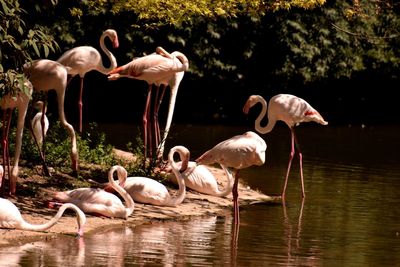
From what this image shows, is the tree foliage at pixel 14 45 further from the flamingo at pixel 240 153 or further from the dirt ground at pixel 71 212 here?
the flamingo at pixel 240 153

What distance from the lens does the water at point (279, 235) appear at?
8812 mm

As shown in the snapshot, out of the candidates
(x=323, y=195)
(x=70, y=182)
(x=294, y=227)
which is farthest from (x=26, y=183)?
(x=323, y=195)

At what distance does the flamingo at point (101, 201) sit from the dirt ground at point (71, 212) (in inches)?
2.9

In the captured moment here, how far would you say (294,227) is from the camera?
431 inches

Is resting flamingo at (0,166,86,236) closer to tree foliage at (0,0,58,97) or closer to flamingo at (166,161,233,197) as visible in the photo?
tree foliage at (0,0,58,97)

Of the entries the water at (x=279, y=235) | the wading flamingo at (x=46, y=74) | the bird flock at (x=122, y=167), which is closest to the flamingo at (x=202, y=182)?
the bird flock at (x=122, y=167)

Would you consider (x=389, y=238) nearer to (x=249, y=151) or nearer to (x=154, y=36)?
(x=249, y=151)

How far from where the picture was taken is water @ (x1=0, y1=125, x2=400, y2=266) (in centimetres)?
881

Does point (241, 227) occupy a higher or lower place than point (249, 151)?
lower

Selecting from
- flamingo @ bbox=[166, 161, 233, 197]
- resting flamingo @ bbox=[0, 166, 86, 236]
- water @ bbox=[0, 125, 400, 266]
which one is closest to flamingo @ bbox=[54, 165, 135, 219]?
water @ bbox=[0, 125, 400, 266]

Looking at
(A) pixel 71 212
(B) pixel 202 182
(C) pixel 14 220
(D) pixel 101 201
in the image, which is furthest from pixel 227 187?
(C) pixel 14 220

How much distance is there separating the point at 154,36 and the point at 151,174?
1254 centimetres

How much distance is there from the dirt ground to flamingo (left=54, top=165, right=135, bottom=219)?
75 mm

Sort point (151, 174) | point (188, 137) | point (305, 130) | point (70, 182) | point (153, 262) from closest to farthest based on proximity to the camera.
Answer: point (153, 262), point (70, 182), point (151, 174), point (188, 137), point (305, 130)
